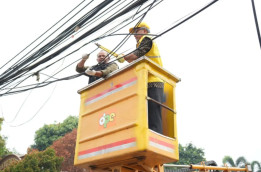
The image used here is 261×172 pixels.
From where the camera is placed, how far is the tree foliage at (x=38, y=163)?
12474 millimetres

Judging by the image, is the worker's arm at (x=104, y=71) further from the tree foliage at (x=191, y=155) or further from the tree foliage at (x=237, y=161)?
the tree foliage at (x=191, y=155)

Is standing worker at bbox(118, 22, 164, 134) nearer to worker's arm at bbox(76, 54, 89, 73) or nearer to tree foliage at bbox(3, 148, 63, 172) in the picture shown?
worker's arm at bbox(76, 54, 89, 73)

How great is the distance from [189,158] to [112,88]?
106ft

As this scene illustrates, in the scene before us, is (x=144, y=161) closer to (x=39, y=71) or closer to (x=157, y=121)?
(x=157, y=121)

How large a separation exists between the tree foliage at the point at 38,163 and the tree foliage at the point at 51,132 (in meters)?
14.9

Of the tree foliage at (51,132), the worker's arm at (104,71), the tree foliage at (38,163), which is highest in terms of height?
the tree foliage at (51,132)

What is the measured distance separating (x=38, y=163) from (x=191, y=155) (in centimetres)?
2447

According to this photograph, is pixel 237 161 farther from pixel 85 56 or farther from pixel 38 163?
pixel 85 56

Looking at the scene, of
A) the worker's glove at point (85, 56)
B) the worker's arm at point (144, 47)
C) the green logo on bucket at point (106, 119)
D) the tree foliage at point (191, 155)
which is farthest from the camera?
the tree foliage at point (191, 155)

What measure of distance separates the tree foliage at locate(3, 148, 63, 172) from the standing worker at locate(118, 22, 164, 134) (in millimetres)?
10364

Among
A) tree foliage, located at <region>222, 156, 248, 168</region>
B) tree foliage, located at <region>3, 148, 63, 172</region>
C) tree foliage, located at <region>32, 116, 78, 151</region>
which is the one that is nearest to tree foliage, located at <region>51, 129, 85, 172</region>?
tree foliage, located at <region>32, 116, 78, 151</region>

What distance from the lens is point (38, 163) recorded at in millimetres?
13141

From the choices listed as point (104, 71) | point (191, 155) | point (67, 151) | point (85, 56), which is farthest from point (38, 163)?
point (191, 155)

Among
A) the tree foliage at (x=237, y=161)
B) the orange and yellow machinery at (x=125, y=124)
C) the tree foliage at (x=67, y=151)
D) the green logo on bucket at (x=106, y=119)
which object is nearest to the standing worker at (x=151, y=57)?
the orange and yellow machinery at (x=125, y=124)
